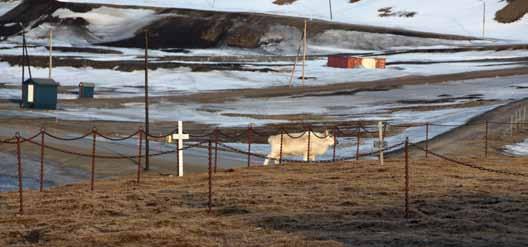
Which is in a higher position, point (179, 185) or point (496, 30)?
point (496, 30)

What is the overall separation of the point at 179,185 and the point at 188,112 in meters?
31.1

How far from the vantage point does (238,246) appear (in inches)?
475

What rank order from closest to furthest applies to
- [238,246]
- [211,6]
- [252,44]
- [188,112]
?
[238,246]
[188,112]
[252,44]
[211,6]

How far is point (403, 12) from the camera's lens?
15062 cm

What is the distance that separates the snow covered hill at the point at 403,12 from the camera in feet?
450

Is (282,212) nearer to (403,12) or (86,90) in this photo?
(86,90)

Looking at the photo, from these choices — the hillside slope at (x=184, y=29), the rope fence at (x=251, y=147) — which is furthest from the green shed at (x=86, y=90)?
the hillside slope at (x=184, y=29)

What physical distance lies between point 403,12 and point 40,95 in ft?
343

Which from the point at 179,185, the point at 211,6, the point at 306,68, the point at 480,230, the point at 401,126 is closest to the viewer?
the point at 480,230

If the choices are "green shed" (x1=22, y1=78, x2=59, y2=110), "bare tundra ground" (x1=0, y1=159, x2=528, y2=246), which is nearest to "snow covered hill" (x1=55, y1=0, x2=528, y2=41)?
"green shed" (x1=22, y1=78, x2=59, y2=110)

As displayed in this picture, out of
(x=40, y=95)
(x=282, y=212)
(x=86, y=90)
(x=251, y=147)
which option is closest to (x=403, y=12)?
(x=86, y=90)

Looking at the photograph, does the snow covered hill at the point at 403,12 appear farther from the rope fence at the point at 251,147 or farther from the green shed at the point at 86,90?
the rope fence at the point at 251,147

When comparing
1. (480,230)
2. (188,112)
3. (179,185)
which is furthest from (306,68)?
(480,230)

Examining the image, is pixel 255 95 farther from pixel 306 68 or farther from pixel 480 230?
pixel 480 230
